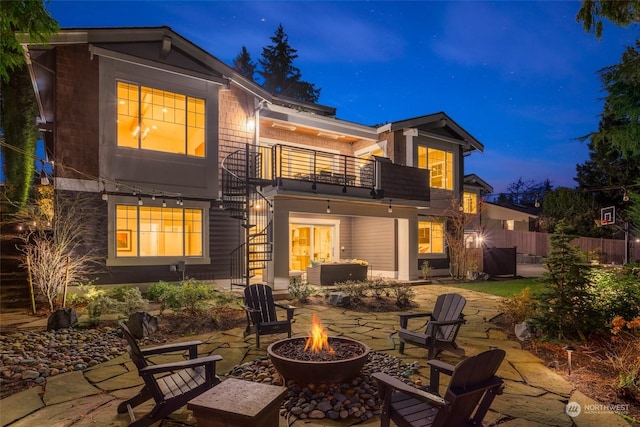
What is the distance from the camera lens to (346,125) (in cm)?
1564

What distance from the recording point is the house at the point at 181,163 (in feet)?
32.8

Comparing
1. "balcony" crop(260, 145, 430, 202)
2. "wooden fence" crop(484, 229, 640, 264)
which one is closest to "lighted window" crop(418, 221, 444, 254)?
"balcony" crop(260, 145, 430, 202)

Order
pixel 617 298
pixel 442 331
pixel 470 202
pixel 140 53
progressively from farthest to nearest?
pixel 470 202 < pixel 140 53 < pixel 617 298 < pixel 442 331

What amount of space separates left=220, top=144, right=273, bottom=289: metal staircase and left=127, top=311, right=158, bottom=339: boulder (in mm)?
4601

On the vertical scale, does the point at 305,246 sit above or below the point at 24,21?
below

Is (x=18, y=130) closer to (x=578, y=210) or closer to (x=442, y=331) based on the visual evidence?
(x=442, y=331)

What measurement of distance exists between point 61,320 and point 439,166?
15.8m

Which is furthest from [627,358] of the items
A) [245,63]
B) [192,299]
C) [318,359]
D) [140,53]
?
[245,63]

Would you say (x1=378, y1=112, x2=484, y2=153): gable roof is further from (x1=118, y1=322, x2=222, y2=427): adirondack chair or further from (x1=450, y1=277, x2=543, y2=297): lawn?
(x1=118, y1=322, x2=222, y2=427): adirondack chair

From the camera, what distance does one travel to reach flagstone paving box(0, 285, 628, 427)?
3656 mm

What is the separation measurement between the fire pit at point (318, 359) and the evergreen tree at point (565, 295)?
3497mm

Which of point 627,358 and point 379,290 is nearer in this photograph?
point 627,358

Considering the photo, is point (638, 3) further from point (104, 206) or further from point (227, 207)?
point (104, 206)

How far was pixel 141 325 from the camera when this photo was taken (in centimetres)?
658
